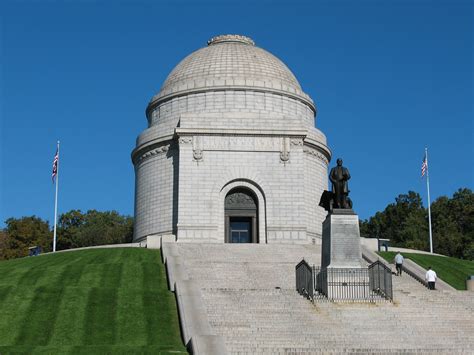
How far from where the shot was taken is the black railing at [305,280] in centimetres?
2681

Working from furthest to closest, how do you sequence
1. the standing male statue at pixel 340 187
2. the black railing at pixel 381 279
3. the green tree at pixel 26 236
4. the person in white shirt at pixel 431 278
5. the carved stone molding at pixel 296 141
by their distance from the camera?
the green tree at pixel 26 236 < the carved stone molding at pixel 296 141 < the person in white shirt at pixel 431 278 < the standing male statue at pixel 340 187 < the black railing at pixel 381 279

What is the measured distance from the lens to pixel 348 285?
89.8 ft

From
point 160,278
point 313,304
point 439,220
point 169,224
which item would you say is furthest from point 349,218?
point 439,220

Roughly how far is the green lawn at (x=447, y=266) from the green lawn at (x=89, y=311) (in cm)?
1325

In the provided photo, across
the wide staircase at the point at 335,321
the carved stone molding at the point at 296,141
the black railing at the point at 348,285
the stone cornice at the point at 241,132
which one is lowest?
the wide staircase at the point at 335,321

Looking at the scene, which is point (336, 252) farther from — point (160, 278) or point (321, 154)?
point (321, 154)

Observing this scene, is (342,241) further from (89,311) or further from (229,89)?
(229,89)

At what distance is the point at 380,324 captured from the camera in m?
24.3

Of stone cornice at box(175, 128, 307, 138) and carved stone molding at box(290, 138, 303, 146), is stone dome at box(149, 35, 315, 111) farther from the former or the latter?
carved stone molding at box(290, 138, 303, 146)

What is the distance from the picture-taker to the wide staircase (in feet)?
72.3

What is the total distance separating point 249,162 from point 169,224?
617 cm

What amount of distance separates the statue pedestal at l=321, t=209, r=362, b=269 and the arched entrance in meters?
18.4

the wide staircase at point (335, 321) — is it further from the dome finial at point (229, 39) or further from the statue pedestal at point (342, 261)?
the dome finial at point (229, 39)

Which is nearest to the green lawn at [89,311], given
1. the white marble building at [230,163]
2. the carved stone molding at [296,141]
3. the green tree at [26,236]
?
the white marble building at [230,163]
